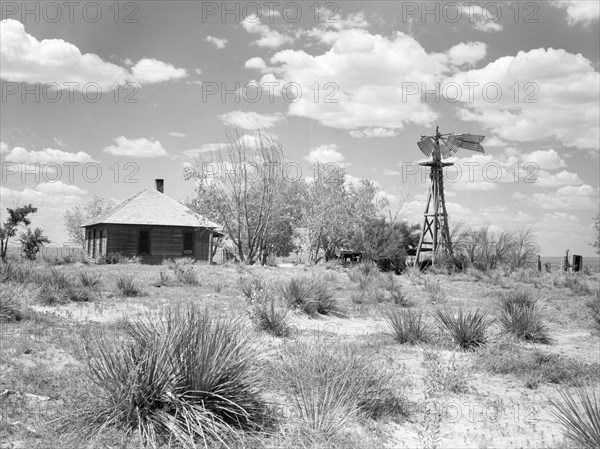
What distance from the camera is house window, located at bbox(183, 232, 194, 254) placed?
1539 inches

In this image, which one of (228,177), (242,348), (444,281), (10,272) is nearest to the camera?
(242,348)

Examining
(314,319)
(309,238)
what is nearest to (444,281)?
(314,319)

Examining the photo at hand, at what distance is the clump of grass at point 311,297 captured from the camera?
45.8 ft

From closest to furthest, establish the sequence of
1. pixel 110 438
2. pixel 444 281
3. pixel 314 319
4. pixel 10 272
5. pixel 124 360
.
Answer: pixel 110 438
pixel 124 360
pixel 314 319
pixel 10 272
pixel 444 281

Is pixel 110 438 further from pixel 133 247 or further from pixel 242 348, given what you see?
pixel 133 247

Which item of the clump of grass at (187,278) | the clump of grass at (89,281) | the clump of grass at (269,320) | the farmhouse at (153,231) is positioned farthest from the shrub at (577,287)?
the farmhouse at (153,231)

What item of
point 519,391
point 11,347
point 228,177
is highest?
point 228,177

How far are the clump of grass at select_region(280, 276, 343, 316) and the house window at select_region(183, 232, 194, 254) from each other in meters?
25.1

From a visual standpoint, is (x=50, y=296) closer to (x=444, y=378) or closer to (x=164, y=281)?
(x=164, y=281)

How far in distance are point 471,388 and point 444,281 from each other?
14.1 m

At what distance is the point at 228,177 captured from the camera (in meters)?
30.7

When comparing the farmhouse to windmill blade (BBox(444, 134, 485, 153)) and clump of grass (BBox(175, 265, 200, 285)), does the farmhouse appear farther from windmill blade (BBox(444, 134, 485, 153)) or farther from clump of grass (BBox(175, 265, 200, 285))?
clump of grass (BBox(175, 265, 200, 285))

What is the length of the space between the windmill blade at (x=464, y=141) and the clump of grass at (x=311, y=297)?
638 inches

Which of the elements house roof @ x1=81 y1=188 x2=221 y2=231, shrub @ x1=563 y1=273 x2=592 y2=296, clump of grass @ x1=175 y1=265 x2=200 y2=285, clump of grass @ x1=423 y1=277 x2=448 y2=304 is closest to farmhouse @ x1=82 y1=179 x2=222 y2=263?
house roof @ x1=81 y1=188 x2=221 y2=231
